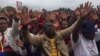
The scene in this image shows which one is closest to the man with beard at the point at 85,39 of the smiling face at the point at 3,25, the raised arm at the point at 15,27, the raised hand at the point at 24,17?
the raised hand at the point at 24,17

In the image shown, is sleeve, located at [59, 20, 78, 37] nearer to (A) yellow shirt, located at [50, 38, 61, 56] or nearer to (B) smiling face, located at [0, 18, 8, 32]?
(A) yellow shirt, located at [50, 38, 61, 56]

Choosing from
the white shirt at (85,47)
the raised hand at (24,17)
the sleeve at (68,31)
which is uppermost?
the raised hand at (24,17)

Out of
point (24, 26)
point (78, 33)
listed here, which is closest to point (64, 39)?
point (78, 33)

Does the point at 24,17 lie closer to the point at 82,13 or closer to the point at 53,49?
the point at 53,49

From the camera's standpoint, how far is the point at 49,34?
10406 mm

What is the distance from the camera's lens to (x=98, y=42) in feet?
36.1

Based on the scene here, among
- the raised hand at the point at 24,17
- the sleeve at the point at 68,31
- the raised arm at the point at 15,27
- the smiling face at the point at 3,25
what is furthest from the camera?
the smiling face at the point at 3,25

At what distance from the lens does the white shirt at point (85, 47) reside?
1063 centimetres

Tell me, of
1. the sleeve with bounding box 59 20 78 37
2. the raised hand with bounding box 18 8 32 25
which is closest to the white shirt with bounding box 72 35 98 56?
the sleeve with bounding box 59 20 78 37

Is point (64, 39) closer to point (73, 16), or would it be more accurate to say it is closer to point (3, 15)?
point (73, 16)

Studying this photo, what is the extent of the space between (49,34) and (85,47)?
0.76 metres

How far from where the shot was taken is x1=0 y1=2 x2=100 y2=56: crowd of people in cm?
1041

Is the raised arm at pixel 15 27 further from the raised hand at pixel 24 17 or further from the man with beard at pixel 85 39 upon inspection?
the man with beard at pixel 85 39

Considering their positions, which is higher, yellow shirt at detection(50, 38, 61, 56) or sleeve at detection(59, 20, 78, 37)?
sleeve at detection(59, 20, 78, 37)
